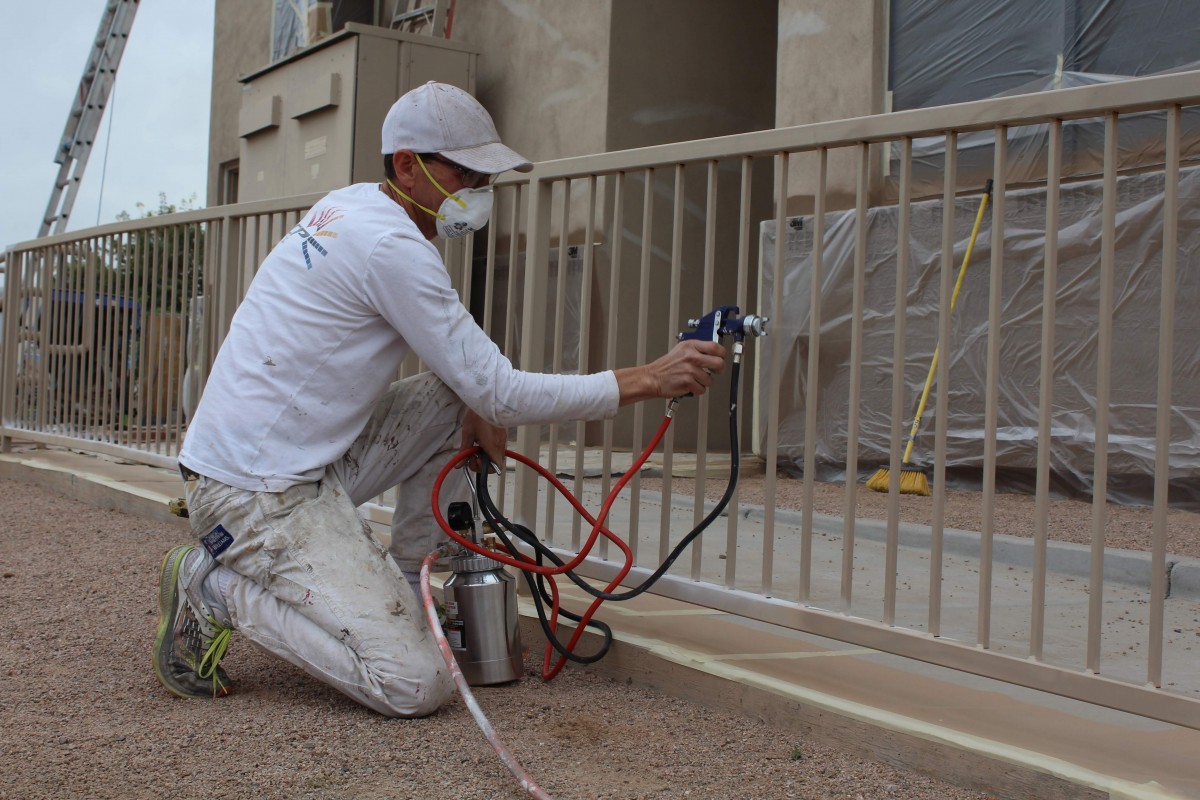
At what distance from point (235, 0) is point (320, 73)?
5.72 meters

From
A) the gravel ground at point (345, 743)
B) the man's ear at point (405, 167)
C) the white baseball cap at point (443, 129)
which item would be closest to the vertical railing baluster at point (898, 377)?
the gravel ground at point (345, 743)

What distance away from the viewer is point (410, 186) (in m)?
2.88

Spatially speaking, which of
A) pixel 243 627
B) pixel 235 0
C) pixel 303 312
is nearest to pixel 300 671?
pixel 243 627

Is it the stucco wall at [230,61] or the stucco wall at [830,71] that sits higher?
the stucco wall at [230,61]

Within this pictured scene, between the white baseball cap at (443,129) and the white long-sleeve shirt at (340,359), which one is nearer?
the white long-sleeve shirt at (340,359)

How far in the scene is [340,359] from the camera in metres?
2.74

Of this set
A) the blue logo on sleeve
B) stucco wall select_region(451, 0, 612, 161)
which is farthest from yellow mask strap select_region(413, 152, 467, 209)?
stucco wall select_region(451, 0, 612, 161)

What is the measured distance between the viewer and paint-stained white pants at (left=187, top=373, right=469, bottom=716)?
254cm

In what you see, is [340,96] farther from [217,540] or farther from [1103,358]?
[1103,358]

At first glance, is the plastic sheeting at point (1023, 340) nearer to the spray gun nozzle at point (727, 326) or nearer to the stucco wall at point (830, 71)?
the stucco wall at point (830, 71)

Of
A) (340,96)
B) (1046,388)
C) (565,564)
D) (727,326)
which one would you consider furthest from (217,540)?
(340,96)

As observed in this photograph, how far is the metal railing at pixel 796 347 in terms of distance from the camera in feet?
7.54

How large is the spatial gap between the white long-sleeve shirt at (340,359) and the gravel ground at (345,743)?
574mm

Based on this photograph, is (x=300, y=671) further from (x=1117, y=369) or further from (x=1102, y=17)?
(x=1102, y=17)
